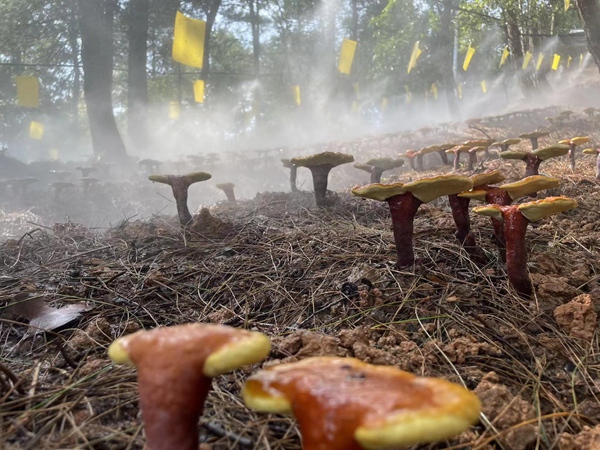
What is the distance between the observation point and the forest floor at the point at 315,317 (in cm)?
120

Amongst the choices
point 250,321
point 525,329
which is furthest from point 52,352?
point 525,329

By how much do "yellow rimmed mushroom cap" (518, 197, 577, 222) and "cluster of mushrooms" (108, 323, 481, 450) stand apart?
122 centimetres

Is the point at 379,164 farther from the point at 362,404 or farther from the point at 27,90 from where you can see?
the point at 27,90

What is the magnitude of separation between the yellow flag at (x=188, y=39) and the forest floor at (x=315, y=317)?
4.20 m

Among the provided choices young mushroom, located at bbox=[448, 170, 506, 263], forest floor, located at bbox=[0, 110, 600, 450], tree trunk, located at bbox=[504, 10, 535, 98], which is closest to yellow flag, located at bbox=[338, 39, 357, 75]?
forest floor, located at bbox=[0, 110, 600, 450]

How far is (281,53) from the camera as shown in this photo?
24.8 meters

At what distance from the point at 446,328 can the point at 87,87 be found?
1354 cm

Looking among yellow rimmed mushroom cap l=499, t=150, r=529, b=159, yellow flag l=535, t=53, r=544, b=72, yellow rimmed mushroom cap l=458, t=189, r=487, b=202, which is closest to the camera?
yellow rimmed mushroom cap l=458, t=189, r=487, b=202

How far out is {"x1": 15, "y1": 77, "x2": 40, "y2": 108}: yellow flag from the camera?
7547 mm

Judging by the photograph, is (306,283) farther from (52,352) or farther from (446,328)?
(52,352)

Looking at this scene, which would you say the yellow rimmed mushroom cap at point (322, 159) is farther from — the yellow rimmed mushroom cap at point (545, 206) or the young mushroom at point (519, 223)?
the yellow rimmed mushroom cap at point (545, 206)

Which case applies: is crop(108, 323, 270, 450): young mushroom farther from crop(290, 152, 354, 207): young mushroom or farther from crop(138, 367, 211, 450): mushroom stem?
crop(290, 152, 354, 207): young mushroom

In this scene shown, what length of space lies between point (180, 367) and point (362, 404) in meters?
0.40

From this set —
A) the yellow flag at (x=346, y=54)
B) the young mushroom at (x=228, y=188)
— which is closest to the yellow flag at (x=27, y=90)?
the young mushroom at (x=228, y=188)
